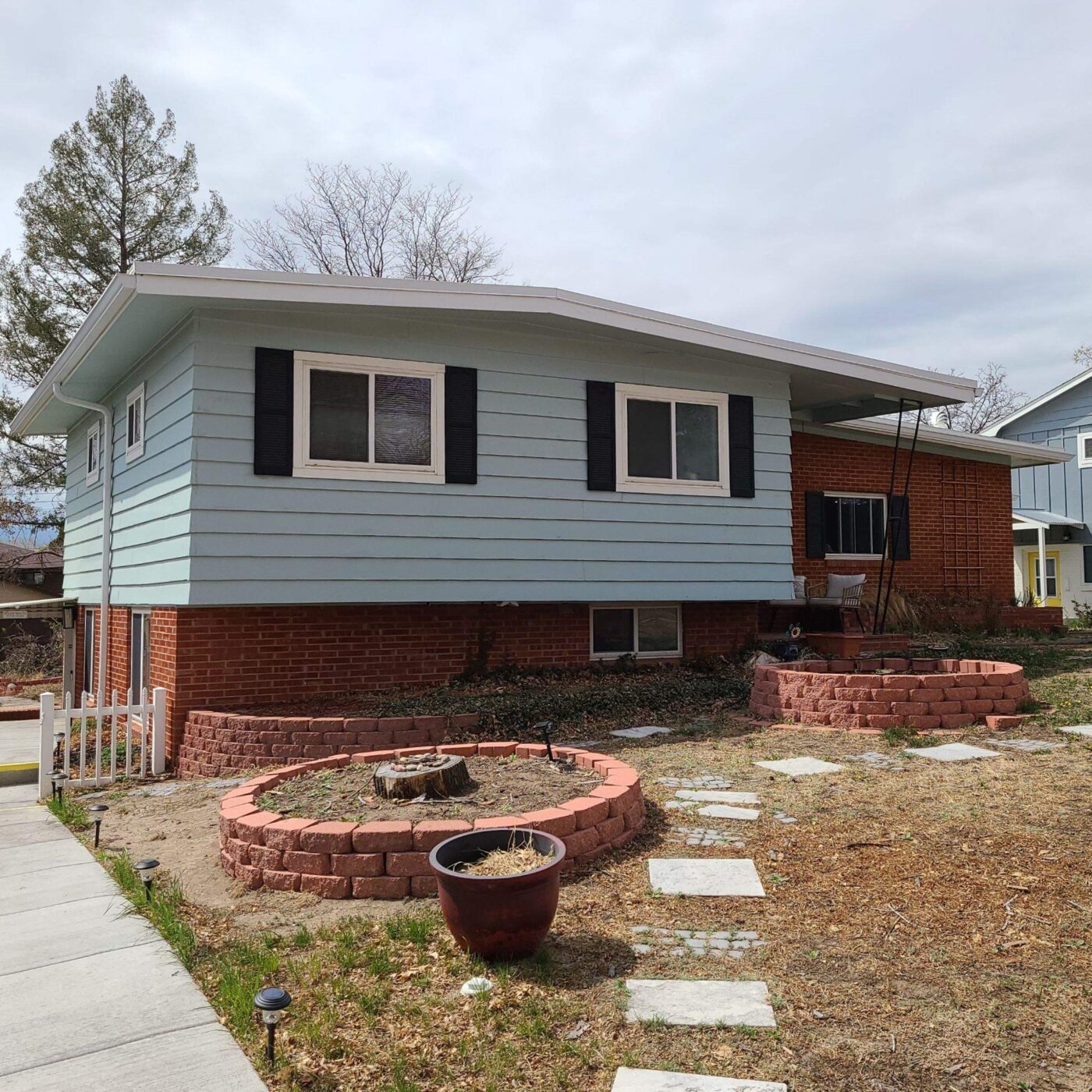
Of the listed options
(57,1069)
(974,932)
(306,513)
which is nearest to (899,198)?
(306,513)

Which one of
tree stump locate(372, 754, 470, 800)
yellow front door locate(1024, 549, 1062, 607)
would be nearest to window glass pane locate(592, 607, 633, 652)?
tree stump locate(372, 754, 470, 800)

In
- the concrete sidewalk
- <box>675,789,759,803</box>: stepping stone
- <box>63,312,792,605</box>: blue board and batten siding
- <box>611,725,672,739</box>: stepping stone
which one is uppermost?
<box>63,312,792,605</box>: blue board and batten siding

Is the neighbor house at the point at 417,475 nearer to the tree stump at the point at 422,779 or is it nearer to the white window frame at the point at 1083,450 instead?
the tree stump at the point at 422,779

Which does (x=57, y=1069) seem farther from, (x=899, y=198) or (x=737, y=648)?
(x=899, y=198)

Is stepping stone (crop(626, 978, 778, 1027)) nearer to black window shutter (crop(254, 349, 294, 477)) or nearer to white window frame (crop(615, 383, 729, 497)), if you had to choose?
black window shutter (crop(254, 349, 294, 477))

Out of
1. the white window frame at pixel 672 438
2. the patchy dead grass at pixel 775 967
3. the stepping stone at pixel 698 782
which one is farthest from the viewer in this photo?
the white window frame at pixel 672 438

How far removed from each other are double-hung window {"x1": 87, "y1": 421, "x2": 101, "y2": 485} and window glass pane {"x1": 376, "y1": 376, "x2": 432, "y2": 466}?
5429mm

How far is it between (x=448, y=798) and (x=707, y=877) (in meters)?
1.46

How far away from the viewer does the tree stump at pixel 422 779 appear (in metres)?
4.73

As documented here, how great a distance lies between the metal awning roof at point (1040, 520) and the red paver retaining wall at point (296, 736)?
16143 millimetres

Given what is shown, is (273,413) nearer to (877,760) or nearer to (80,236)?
(877,760)

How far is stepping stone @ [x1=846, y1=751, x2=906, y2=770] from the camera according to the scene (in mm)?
6207

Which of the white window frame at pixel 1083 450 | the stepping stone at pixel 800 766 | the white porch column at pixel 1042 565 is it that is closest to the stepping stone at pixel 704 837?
the stepping stone at pixel 800 766

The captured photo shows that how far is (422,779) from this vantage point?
4758 millimetres
